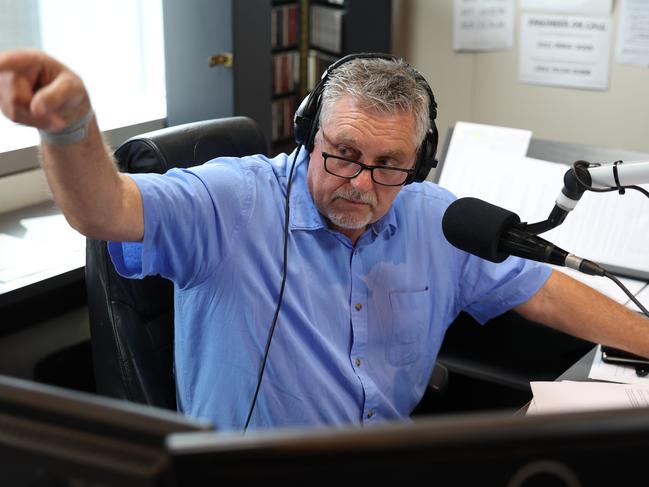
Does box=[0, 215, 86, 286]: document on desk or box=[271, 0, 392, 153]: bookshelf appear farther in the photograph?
box=[271, 0, 392, 153]: bookshelf

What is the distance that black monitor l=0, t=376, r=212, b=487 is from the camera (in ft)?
1.94

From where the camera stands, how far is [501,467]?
1.91 feet

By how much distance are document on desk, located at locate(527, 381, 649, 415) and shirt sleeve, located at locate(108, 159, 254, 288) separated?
1.81ft

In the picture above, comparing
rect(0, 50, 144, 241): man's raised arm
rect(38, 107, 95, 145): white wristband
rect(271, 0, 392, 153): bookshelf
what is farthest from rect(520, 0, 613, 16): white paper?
rect(38, 107, 95, 145): white wristband

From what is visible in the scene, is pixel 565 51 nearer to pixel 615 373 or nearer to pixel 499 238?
pixel 615 373

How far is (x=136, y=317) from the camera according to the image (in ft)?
4.86

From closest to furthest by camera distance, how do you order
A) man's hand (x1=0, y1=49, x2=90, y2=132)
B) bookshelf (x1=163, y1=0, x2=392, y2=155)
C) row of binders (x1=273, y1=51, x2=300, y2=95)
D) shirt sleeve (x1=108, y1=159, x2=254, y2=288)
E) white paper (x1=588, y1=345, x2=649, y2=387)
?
1. man's hand (x1=0, y1=49, x2=90, y2=132)
2. shirt sleeve (x1=108, y1=159, x2=254, y2=288)
3. white paper (x1=588, y1=345, x2=649, y2=387)
4. bookshelf (x1=163, y1=0, x2=392, y2=155)
5. row of binders (x1=273, y1=51, x2=300, y2=95)

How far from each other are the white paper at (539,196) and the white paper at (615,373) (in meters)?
0.50

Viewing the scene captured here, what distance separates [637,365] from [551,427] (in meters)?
1.08

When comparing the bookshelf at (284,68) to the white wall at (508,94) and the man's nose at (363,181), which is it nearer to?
the white wall at (508,94)

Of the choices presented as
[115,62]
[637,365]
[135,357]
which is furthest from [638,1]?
[135,357]

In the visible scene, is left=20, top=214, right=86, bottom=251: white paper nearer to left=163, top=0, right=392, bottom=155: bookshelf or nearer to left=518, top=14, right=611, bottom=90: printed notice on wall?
left=163, top=0, right=392, bottom=155: bookshelf

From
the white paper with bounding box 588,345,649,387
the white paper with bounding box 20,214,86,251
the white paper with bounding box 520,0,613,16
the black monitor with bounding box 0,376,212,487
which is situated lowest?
the white paper with bounding box 20,214,86,251

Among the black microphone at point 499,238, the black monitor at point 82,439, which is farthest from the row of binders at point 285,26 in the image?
the black monitor at point 82,439
